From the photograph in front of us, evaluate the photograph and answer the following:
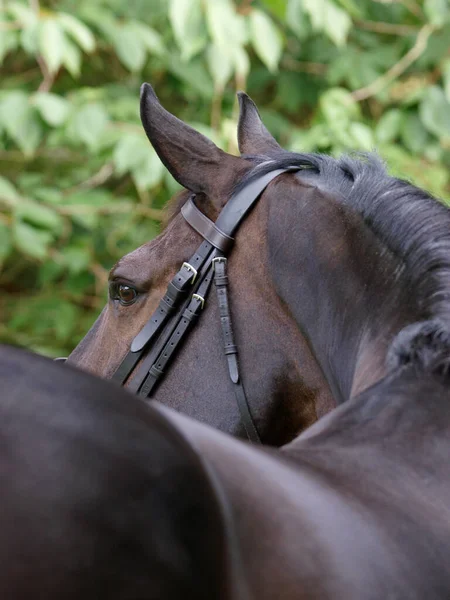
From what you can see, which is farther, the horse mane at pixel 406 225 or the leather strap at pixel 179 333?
the leather strap at pixel 179 333

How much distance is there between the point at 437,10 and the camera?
4.16 meters

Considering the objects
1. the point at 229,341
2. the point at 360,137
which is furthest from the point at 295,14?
the point at 229,341

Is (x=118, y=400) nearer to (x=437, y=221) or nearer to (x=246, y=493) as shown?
(x=246, y=493)

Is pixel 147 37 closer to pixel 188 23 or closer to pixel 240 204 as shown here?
pixel 188 23

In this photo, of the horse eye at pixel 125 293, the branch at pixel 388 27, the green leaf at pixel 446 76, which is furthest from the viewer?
the branch at pixel 388 27

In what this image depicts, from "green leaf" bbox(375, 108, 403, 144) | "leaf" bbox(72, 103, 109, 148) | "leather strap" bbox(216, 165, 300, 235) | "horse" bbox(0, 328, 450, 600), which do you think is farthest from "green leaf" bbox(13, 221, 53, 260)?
"horse" bbox(0, 328, 450, 600)

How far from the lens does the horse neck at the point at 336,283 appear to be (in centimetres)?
147

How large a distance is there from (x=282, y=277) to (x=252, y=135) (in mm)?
531

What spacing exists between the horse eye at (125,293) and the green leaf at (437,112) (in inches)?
105

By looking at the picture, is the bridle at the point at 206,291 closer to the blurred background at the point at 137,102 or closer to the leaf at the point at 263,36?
the blurred background at the point at 137,102

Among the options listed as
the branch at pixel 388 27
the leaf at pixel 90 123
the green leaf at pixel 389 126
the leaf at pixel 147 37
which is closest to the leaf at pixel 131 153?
the leaf at pixel 90 123

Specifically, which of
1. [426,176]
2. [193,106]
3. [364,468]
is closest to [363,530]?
[364,468]

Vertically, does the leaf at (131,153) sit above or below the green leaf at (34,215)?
above

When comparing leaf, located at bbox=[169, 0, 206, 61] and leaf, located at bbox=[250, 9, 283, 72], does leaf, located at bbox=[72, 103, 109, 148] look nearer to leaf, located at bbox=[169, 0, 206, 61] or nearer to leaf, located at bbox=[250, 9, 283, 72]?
leaf, located at bbox=[169, 0, 206, 61]
